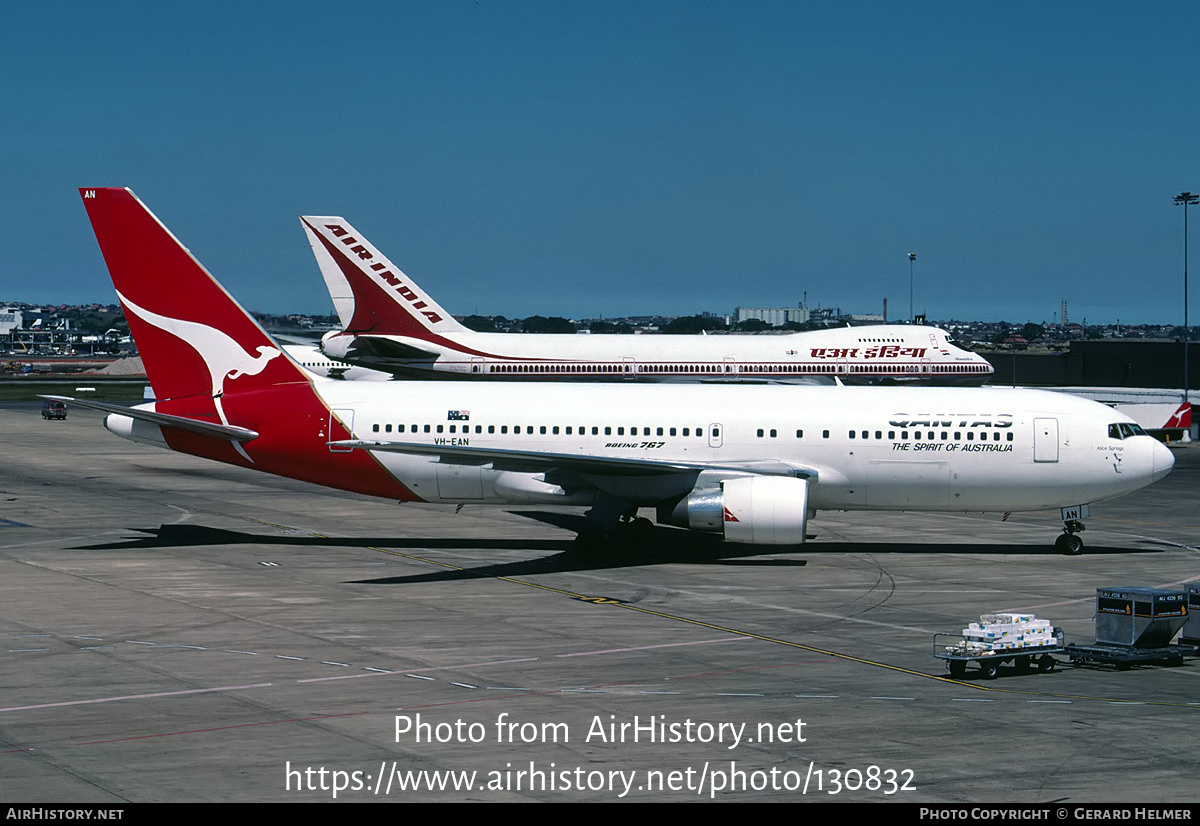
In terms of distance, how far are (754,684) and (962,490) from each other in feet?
53.8

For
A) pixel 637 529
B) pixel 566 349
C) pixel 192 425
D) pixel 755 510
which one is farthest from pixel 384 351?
pixel 755 510

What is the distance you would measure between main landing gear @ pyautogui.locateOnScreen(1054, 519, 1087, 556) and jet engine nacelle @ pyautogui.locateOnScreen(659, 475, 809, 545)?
870 centimetres

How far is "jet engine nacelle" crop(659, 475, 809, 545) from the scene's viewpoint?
33.6 meters

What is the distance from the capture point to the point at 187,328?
38.3 meters

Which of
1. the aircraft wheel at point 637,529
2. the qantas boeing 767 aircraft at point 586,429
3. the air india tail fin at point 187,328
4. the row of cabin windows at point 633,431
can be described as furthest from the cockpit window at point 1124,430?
Result: the air india tail fin at point 187,328

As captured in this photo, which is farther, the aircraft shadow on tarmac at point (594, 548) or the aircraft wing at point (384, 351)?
the aircraft wing at point (384, 351)

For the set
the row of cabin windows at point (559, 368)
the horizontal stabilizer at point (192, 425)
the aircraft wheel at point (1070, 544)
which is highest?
the row of cabin windows at point (559, 368)

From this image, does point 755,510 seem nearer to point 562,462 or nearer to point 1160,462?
point 562,462

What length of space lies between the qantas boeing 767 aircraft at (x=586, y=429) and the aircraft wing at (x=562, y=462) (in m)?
0.16

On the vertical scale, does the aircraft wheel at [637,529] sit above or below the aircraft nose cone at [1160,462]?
below

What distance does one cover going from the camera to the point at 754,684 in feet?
73.3

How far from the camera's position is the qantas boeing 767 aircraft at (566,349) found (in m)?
74.3

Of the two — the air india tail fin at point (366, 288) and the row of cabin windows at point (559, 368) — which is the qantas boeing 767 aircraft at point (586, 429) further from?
the row of cabin windows at point (559, 368)
